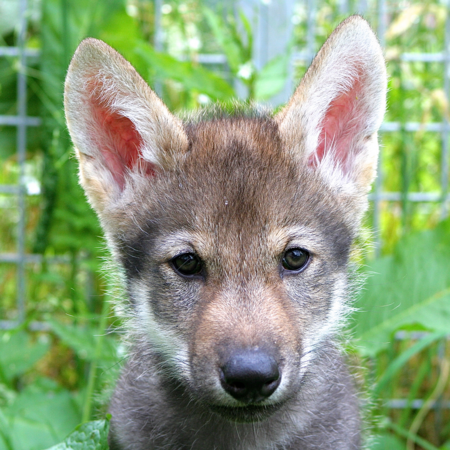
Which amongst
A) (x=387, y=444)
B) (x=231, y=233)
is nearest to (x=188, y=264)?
(x=231, y=233)

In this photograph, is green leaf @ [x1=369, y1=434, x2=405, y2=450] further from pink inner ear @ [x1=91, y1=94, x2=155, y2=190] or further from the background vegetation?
pink inner ear @ [x1=91, y1=94, x2=155, y2=190]

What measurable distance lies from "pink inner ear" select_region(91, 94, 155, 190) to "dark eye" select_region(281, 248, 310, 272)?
0.76 meters

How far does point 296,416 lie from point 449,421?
249 centimetres

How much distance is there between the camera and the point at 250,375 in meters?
1.93

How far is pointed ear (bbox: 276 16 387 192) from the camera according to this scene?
2.46 meters

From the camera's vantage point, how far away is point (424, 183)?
17.7 feet

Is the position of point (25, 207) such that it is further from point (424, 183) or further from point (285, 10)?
point (424, 183)

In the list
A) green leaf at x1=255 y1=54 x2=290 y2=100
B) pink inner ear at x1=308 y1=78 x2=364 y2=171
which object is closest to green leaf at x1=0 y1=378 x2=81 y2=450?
pink inner ear at x1=308 y1=78 x2=364 y2=171

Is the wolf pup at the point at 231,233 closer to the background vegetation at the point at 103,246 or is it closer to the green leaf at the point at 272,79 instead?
the background vegetation at the point at 103,246

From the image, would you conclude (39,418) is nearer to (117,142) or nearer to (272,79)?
(117,142)

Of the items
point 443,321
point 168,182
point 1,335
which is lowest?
point 1,335

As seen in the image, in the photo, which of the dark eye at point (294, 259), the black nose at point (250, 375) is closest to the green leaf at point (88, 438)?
the black nose at point (250, 375)

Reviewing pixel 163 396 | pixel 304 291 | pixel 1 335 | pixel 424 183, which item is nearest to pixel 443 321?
pixel 304 291

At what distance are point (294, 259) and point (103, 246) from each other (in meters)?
1.25
